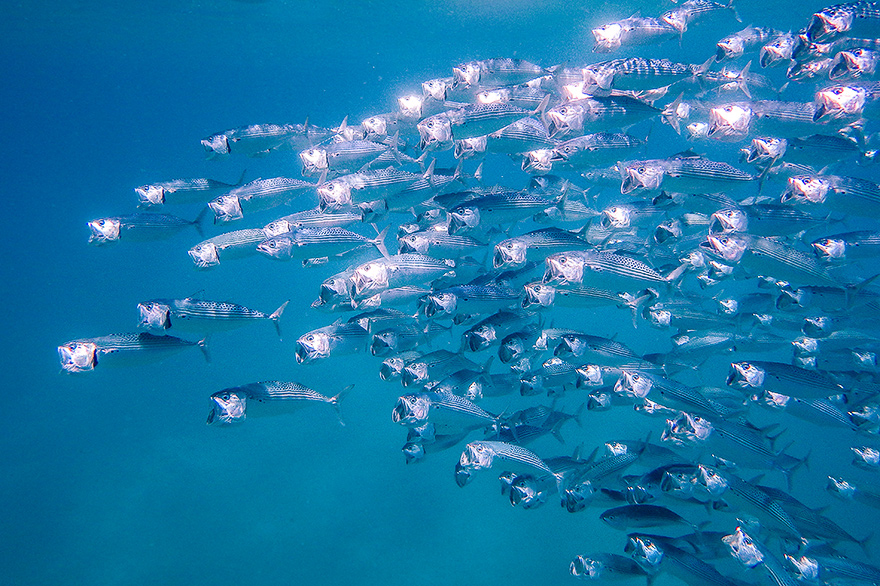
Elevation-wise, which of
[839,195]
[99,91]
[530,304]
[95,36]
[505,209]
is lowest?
[530,304]

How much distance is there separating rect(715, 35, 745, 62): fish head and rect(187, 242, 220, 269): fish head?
21.7 feet

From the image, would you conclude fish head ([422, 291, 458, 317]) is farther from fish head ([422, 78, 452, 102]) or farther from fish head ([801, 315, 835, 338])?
fish head ([801, 315, 835, 338])

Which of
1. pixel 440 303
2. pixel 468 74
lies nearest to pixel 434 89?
→ pixel 468 74

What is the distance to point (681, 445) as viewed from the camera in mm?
4129

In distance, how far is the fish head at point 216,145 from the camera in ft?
17.0

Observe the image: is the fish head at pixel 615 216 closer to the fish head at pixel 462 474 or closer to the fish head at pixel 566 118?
the fish head at pixel 566 118

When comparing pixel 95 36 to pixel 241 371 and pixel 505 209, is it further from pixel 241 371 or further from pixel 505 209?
pixel 505 209

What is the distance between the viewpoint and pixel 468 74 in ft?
16.1

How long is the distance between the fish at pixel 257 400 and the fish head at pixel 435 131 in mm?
3069

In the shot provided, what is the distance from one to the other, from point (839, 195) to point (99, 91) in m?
43.5

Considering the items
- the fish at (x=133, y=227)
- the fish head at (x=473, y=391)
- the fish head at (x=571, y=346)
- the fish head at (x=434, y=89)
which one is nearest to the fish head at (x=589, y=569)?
the fish head at (x=473, y=391)

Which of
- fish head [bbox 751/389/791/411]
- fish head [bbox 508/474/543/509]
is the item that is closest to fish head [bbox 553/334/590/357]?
fish head [bbox 508/474/543/509]

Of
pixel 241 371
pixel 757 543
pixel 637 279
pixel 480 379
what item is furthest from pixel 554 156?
pixel 241 371

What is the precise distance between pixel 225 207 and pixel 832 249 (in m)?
6.59
